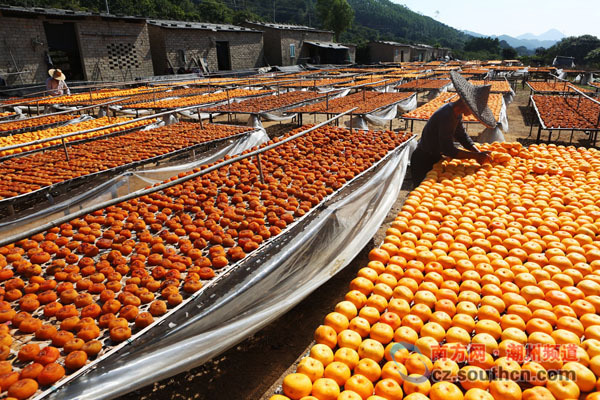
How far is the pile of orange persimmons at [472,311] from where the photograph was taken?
2.12 metres

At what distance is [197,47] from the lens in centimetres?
2953

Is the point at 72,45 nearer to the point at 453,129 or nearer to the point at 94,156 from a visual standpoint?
the point at 94,156

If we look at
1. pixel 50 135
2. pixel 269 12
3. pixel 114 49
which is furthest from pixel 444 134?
pixel 269 12

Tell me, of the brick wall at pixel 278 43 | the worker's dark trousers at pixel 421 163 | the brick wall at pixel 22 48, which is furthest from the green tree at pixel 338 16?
the worker's dark trousers at pixel 421 163

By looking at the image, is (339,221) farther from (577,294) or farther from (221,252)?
(577,294)

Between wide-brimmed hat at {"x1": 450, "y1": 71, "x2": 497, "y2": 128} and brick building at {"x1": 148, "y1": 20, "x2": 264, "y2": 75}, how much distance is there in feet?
88.5

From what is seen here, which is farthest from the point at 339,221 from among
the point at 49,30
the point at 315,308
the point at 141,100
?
the point at 49,30

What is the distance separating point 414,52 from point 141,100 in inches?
2588

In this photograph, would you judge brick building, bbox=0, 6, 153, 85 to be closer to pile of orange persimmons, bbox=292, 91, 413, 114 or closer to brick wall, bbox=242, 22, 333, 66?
brick wall, bbox=242, 22, 333, 66

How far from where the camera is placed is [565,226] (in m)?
3.87

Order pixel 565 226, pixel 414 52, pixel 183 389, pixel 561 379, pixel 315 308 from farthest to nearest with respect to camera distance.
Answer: pixel 414 52 → pixel 315 308 → pixel 565 226 → pixel 183 389 → pixel 561 379

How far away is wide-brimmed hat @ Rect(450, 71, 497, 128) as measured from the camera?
16.7ft

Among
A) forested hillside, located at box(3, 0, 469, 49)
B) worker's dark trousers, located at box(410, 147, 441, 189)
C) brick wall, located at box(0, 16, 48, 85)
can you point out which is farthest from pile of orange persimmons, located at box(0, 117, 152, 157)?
forested hillside, located at box(3, 0, 469, 49)

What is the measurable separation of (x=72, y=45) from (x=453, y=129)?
27.7 meters
